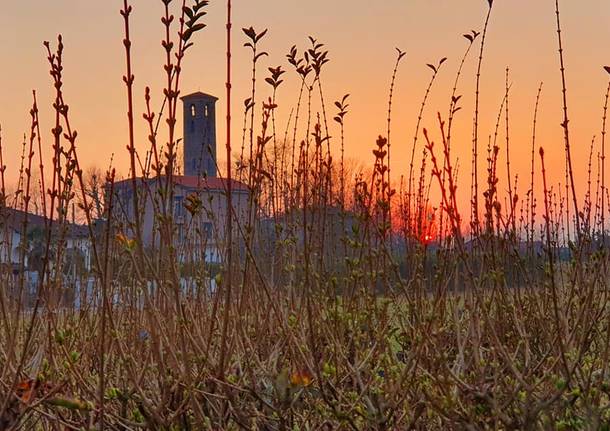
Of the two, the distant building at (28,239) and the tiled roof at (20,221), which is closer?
the distant building at (28,239)

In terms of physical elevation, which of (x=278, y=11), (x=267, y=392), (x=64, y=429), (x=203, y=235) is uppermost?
(x=278, y=11)

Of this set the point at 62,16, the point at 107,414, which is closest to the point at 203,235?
the point at 62,16

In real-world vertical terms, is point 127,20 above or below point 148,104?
above

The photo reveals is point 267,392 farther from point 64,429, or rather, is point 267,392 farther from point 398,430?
point 64,429

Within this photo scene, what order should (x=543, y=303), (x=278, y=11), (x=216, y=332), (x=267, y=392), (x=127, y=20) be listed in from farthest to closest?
(x=543, y=303)
(x=216, y=332)
(x=278, y=11)
(x=267, y=392)
(x=127, y=20)

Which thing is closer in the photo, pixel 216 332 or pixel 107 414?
pixel 107 414

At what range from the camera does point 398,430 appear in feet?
8.38

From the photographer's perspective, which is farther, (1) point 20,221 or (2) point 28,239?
(2) point 28,239

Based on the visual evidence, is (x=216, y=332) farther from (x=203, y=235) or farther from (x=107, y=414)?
(x=107, y=414)

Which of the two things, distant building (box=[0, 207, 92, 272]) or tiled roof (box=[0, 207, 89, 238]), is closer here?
distant building (box=[0, 207, 92, 272])

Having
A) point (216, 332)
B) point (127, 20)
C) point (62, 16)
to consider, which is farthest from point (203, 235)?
point (127, 20)

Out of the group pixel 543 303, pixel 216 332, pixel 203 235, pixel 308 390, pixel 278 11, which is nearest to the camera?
pixel 308 390

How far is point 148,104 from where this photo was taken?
1.93 m

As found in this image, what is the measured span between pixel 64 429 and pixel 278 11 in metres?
1.87
